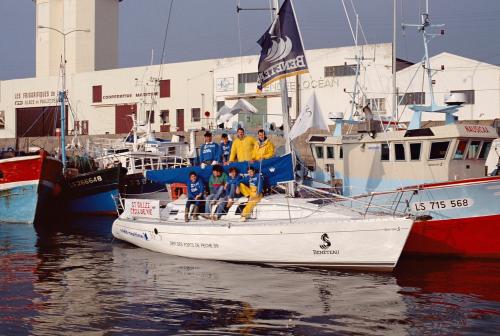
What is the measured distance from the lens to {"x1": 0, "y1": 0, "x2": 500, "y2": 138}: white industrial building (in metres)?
41.6

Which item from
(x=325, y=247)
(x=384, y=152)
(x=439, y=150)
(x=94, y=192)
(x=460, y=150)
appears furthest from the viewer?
(x=94, y=192)

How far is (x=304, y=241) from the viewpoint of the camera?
13.8 metres

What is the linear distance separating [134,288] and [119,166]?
50.3ft

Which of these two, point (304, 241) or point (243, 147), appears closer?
point (304, 241)

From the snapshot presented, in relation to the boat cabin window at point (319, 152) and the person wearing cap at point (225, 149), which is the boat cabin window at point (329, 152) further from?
the person wearing cap at point (225, 149)

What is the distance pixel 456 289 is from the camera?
516 inches

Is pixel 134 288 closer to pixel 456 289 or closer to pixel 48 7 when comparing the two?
pixel 456 289

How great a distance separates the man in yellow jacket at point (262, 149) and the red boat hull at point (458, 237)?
450 centimetres

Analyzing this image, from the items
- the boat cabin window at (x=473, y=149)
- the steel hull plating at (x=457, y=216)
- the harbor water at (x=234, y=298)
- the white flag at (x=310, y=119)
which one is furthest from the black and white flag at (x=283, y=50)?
the boat cabin window at (x=473, y=149)

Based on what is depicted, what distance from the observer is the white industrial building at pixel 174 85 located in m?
41.6

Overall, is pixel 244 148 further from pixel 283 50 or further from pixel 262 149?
pixel 283 50

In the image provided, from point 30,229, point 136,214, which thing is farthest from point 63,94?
point 136,214

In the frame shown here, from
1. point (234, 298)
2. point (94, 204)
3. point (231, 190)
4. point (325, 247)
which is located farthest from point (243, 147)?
point (94, 204)

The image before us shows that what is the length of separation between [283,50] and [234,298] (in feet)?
20.9
